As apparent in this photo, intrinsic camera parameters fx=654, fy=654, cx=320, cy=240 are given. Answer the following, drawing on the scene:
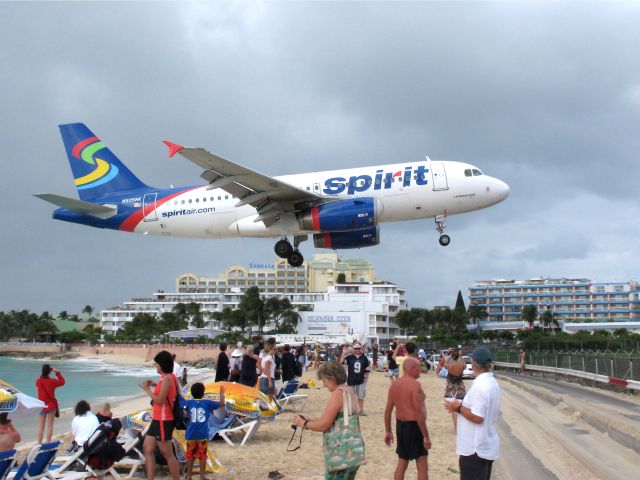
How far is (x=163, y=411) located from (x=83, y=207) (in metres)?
20.6

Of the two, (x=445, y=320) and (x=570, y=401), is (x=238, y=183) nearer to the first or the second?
(x=570, y=401)

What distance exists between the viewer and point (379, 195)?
24422 millimetres

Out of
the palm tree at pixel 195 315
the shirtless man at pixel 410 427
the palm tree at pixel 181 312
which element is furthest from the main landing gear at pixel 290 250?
the palm tree at pixel 181 312

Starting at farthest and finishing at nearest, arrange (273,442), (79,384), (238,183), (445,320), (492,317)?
(492,317), (445,320), (79,384), (238,183), (273,442)

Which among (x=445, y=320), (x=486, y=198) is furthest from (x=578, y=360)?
(x=445, y=320)

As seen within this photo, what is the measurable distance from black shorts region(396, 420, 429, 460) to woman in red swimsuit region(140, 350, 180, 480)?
2.94 m

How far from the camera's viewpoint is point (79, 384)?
190 feet

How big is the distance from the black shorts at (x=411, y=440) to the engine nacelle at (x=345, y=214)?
16.5m

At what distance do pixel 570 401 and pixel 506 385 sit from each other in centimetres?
958

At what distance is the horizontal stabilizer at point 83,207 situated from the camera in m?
26.0

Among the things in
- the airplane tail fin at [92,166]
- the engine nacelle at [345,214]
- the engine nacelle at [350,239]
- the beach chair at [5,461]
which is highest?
the airplane tail fin at [92,166]

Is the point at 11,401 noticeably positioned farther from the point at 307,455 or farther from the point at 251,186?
the point at 251,186

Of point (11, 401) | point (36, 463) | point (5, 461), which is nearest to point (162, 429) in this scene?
point (36, 463)

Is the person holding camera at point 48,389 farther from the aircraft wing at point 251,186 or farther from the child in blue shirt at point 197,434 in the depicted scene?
the aircraft wing at point 251,186
